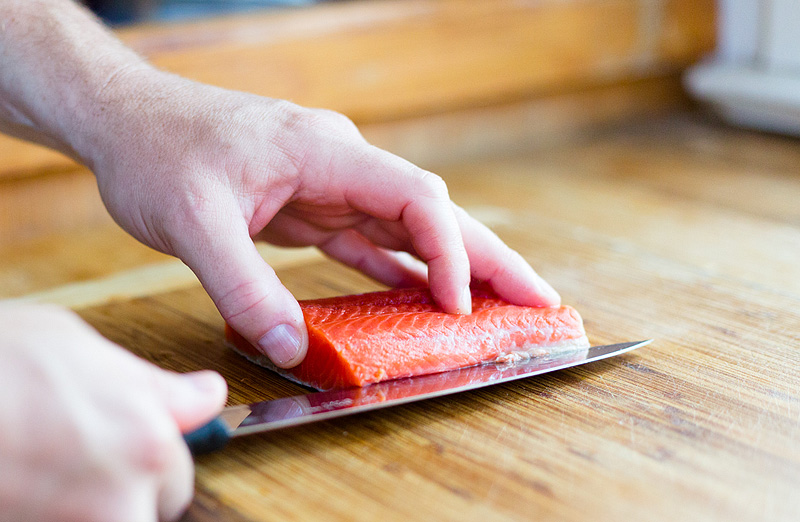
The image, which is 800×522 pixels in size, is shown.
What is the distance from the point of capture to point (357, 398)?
111 cm

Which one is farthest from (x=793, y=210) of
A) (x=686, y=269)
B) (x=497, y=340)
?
(x=497, y=340)

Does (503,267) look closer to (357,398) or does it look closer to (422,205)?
(422,205)

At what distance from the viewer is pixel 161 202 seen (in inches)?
48.2

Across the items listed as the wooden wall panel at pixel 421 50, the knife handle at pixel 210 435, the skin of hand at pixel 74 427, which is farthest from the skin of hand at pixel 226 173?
the wooden wall panel at pixel 421 50

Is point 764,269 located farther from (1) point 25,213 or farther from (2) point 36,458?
(1) point 25,213

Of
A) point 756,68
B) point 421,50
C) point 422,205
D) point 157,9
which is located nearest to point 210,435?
point 422,205

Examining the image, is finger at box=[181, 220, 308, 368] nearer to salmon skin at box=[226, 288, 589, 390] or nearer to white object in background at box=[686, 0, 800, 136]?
salmon skin at box=[226, 288, 589, 390]

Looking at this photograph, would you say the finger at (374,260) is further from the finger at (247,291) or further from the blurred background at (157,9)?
the blurred background at (157,9)

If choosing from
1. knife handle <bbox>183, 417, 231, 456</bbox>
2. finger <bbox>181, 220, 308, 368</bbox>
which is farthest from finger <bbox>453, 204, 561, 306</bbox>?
knife handle <bbox>183, 417, 231, 456</bbox>

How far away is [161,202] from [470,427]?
58 centimetres

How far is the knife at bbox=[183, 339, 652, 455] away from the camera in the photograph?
990 mm

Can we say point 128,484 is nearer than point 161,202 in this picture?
Yes

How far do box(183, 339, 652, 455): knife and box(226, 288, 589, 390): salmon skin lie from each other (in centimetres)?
2

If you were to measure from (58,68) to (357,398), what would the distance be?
82 cm
